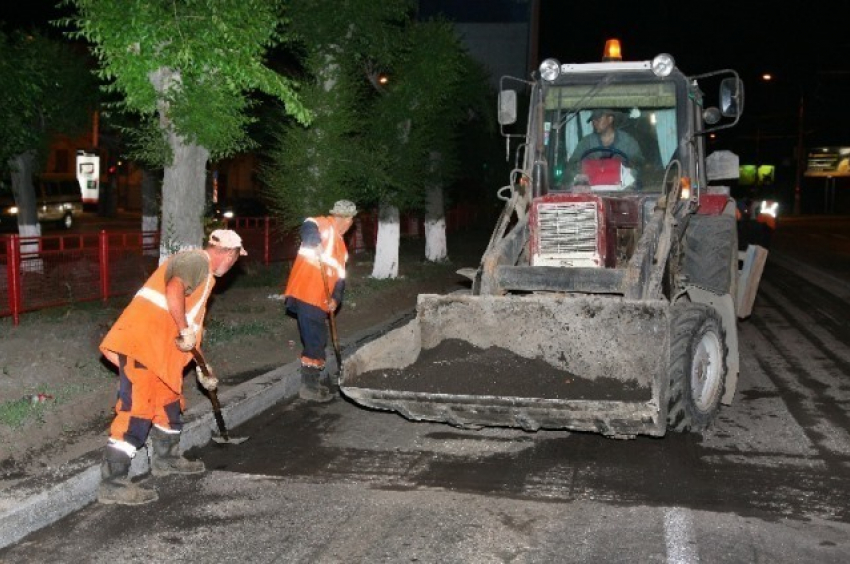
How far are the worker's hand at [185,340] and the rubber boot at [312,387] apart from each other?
9.57 feet

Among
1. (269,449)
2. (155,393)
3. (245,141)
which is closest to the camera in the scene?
(155,393)

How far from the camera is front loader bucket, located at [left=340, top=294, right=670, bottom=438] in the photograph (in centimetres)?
614

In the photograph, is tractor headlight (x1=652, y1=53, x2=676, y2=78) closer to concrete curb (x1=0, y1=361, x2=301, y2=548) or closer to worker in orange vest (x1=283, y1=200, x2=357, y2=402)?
worker in orange vest (x1=283, y1=200, x2=357, y2=402)

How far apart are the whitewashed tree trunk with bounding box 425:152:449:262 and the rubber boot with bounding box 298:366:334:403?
13129 millimetres

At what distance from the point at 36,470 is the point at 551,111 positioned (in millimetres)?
5216

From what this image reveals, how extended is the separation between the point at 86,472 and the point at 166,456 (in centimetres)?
60

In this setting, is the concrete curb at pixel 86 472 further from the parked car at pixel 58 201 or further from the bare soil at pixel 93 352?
the parked car at pixel 58 201

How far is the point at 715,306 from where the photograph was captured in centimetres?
805

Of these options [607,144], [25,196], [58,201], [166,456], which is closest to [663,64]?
[607,144]

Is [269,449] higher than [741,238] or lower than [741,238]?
lower

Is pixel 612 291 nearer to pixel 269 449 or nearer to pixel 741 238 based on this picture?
pixel 269 449

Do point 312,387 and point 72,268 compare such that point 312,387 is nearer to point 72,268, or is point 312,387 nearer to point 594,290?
point 594,290

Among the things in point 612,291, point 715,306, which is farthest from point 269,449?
point 715,306

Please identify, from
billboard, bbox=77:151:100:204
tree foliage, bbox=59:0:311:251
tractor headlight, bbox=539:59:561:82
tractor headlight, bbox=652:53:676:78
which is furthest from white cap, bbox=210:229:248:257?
billboard, bbox=77:151:100:204
